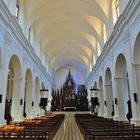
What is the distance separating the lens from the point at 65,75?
38781 mm

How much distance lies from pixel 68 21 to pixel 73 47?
868 cm

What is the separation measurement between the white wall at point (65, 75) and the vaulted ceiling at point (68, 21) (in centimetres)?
1156

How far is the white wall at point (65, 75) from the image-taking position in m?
38.4

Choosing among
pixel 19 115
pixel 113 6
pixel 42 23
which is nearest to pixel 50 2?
pixel 42 23

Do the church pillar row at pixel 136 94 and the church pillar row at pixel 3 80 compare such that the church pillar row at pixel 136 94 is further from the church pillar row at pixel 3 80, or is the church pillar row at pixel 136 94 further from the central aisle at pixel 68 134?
the church pillar row at pixel 3 80

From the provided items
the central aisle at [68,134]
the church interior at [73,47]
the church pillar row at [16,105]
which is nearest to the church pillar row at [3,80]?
the church interior at [73,47]

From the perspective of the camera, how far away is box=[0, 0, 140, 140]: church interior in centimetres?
849

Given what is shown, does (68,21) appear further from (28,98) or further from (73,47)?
(73,47)

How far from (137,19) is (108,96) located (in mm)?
9134

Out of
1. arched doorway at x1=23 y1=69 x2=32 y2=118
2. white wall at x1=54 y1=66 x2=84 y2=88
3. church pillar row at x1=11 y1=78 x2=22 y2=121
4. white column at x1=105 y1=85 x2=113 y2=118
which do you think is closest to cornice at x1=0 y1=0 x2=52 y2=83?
arched doorway at x1=23 y1=69 x2=32 y2=118

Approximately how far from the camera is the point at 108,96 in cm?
1711

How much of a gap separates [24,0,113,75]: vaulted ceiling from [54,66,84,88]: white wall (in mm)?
11556

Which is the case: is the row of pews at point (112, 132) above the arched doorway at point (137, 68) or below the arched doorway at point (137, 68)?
below

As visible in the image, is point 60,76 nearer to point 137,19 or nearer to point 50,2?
point 50,2
